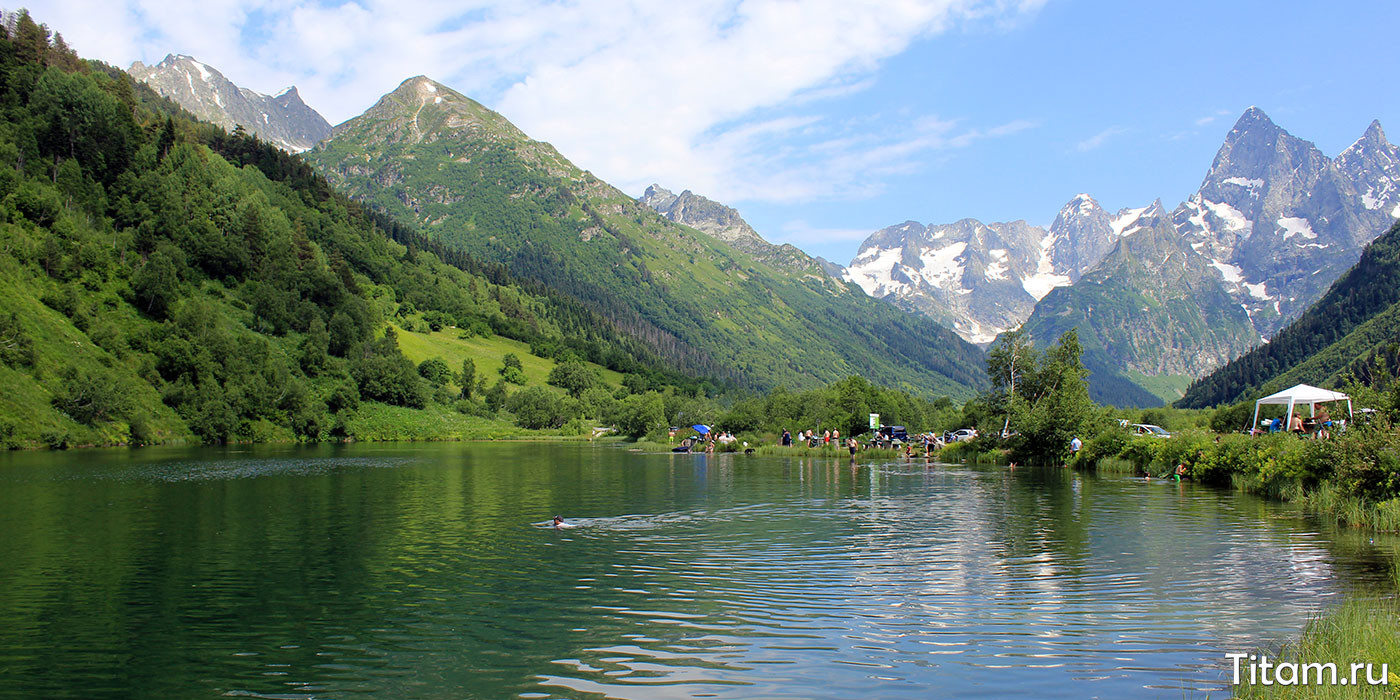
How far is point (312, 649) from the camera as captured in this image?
15977mm

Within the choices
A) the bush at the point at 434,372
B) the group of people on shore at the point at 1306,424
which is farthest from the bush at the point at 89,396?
the group of people on shore at the point at 1306,424

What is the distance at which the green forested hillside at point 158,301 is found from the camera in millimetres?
99750

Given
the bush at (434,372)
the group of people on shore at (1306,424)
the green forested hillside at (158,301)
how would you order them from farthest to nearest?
1. the bush at (434,372)
2. the green forested hillside at (158,301)
3. the group of people on shore at (1306,424)

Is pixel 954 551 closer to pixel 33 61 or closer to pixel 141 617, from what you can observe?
pixel 141 617

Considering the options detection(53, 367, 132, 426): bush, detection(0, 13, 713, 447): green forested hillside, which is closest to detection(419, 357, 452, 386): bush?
detection(0, 13, 713, 447): green forested hillside

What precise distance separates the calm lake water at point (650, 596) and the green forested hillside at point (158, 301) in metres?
71.3

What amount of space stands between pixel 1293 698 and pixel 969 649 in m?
5.35

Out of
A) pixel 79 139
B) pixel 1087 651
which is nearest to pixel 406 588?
pixel 1087 651

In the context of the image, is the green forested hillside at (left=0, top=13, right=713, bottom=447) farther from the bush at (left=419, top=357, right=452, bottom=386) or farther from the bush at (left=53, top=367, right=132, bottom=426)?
the bush at (left=419, top=357, right=452, bottom=386)

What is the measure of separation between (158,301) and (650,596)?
129359 mm

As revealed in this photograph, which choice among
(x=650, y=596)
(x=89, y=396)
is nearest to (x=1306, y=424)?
(x=650, y=596)

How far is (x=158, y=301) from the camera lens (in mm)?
123125

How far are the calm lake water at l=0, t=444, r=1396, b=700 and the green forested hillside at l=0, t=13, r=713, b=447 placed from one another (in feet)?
234

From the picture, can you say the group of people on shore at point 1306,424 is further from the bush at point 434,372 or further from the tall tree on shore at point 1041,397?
the bush at point 434,372
